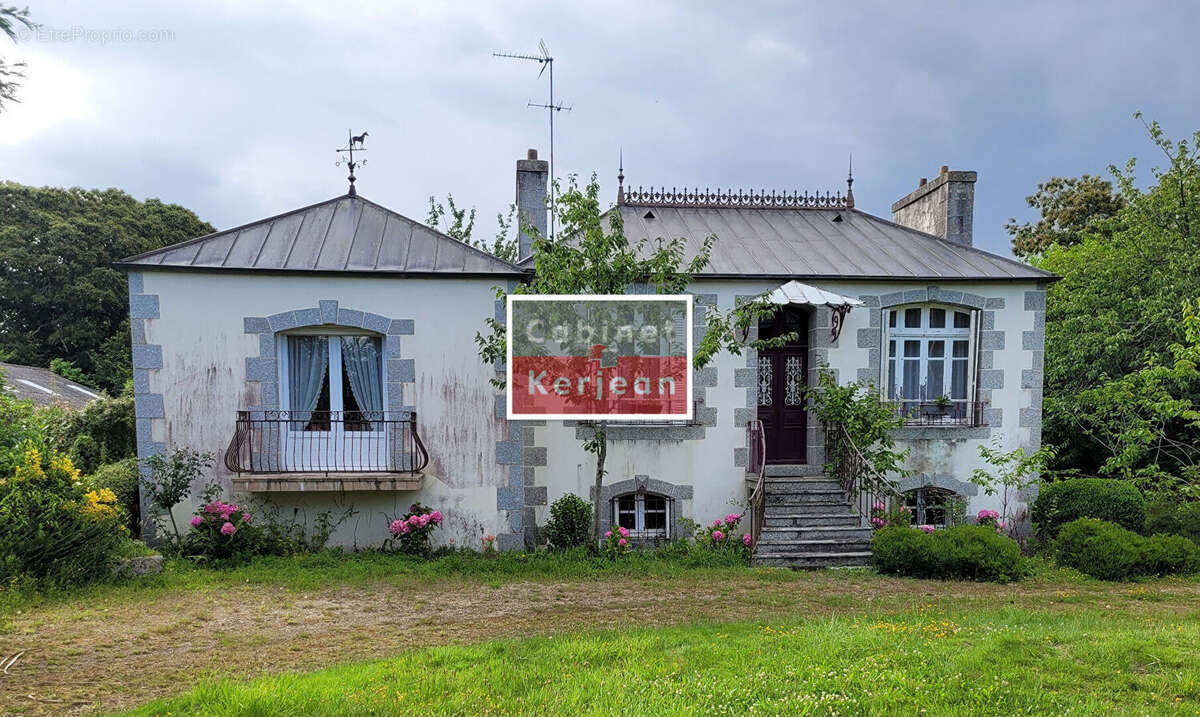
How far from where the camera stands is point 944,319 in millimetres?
10164

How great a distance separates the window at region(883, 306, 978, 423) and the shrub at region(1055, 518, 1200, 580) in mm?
2391

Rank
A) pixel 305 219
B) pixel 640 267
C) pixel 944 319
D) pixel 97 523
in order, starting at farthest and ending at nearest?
pixel 944 319 < pixel 305 219 < pixel 640 267 < pixel 97 523

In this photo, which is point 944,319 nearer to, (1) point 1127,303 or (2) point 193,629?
(1) point 1127,303

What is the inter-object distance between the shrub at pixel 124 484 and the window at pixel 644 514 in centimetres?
672

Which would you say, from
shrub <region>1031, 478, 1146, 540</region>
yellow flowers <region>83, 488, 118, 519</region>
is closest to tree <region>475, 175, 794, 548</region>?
yellow flowers <region>83, 488, 118, 519</region>

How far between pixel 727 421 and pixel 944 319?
409 cm

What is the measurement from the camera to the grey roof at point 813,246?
32.1 ft

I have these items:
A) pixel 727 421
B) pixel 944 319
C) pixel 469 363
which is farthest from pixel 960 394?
pixel 469 363

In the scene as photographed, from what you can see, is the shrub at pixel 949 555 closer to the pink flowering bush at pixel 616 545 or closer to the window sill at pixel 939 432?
the window sill at pixel 939 432

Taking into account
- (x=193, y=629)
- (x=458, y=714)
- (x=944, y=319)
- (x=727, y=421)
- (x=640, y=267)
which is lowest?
(x=193, y=629)

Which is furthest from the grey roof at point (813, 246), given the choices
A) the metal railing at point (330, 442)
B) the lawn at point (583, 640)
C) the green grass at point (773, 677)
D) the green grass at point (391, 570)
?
the green grass at point (773, 677)

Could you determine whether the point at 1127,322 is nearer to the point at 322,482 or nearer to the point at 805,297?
the point at 805,297

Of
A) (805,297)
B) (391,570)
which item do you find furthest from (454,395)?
(805,297)

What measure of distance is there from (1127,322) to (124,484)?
55.8 feet
